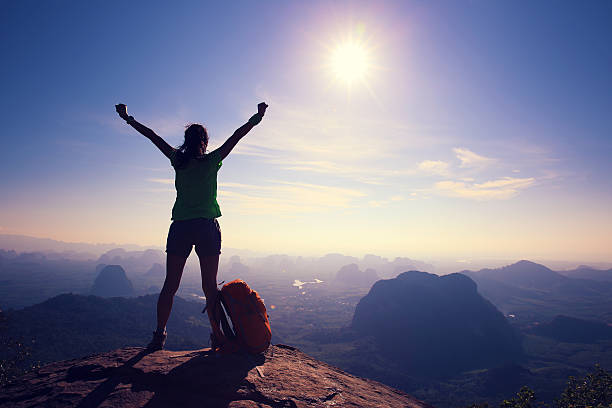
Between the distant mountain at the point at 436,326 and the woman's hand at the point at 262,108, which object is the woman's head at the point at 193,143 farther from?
the distant mountain at the point at 436,326

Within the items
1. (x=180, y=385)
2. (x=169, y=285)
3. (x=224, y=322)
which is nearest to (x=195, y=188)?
(x=169, y=285)

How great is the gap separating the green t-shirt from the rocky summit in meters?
2.56

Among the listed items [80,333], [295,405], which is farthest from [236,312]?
[80,333]

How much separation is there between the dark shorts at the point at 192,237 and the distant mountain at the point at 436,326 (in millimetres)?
156047

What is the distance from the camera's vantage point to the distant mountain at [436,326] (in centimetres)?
14432

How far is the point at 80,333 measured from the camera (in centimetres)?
11175

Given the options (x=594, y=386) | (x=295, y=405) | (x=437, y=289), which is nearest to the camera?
(x=295, y=405)

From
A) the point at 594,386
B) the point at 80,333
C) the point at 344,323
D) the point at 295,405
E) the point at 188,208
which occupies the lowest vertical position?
the point at 344,323

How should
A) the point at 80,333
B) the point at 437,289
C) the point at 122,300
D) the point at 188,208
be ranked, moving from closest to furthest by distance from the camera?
the point at 188,208, the point at 80,333, the point at 122,300, the point at 437,289

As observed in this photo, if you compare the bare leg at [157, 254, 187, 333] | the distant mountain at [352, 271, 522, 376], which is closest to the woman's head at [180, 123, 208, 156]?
the bare leg at [157, 254, 187, 333]

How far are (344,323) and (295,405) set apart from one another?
207507mm

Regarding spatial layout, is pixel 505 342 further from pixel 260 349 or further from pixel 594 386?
pixel 260 349

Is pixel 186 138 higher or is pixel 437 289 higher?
pixel 186 138

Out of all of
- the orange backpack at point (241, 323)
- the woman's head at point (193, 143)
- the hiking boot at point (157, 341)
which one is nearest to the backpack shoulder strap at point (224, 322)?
the orange backpack at point (241, 323)
